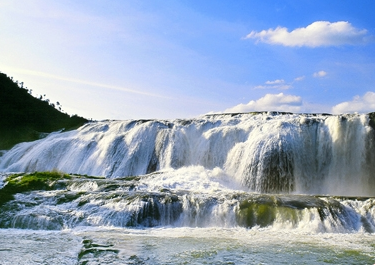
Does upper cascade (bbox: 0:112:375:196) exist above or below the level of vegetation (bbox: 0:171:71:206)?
above

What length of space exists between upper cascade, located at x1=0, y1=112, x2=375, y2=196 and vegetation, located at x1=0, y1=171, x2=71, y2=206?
6564 mm

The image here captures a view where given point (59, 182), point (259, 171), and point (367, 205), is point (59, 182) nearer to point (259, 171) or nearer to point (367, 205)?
point (259, 171)

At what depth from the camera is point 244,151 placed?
70.3 ft

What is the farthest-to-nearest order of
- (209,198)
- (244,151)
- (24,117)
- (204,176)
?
1. (24,117)
2. (244,151)
3. (204,176)
4. (209,198)

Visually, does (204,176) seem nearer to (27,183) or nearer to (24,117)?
(27,183)

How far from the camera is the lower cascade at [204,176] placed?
12.8 metres

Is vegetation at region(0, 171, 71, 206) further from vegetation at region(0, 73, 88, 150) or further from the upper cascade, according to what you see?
vegetation at region(0, 73, 88, 150)

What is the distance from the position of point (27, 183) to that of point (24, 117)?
40.4 metres

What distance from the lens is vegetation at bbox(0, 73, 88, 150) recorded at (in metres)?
48.0

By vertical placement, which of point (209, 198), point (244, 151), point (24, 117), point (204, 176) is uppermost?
point (24, 117)

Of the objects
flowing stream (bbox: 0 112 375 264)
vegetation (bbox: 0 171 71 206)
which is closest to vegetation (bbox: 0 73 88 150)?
flowing stream (bbox: 0 112 375 264)

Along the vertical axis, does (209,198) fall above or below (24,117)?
below

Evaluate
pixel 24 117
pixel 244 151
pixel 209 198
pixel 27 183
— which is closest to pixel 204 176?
pixel 244 151

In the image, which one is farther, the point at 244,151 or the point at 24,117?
the point at 24,117
